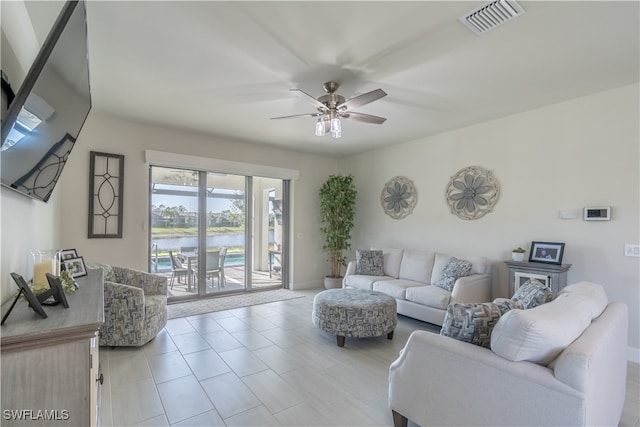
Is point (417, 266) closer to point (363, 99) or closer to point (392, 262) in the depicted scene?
point (392, 262)

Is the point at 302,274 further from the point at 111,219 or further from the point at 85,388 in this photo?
the point at 85,388

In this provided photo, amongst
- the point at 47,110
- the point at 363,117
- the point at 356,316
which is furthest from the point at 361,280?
the point at 47,110

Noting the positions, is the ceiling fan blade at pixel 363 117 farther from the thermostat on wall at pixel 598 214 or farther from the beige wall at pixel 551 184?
the thermostat on wall at pixel 598 214

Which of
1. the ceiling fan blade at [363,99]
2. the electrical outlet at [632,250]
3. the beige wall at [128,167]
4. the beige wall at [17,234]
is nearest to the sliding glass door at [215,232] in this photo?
the beige wall at [128,167]

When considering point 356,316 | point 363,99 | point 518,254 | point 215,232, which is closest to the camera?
point 363,99

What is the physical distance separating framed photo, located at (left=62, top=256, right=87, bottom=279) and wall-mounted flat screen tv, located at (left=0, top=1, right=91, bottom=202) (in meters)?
0.80

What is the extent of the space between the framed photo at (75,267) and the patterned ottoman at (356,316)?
7.61 ft

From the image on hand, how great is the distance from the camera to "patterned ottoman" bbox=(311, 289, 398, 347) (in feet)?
10.9

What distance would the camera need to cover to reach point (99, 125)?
4.29m

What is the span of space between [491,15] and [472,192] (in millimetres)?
2858

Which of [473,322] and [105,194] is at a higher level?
[105,194]

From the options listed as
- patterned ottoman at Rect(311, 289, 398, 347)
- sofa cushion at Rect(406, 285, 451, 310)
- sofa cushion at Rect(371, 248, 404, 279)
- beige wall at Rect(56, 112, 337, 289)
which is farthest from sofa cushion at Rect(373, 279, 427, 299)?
beige wall at Rect(56, 112, 337, 289)

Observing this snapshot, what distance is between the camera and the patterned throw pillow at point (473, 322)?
1809mm

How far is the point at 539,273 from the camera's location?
3.54 meters
